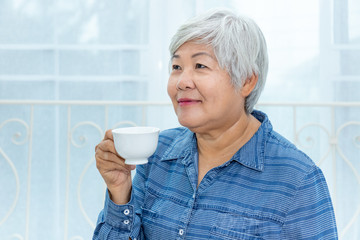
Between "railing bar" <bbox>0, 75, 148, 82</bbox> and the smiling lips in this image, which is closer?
the smiling lips

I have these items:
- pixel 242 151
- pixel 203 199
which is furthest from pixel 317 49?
pixel 203 199

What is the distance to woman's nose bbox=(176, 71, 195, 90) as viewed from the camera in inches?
40.1

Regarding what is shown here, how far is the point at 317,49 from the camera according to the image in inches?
80.0

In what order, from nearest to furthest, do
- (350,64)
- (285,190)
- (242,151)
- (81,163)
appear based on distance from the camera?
(285,190) → (242,151) → (350,64) → (81,163)

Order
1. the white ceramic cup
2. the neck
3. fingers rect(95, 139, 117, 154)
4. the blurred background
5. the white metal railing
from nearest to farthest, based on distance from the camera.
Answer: the white ceramic cup
fingers rect(95, 139, 117, 154)
the neck
the white metal railing
the blurred background

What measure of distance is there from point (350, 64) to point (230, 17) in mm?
1269

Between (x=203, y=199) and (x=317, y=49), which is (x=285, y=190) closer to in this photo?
(x=203, y=199)

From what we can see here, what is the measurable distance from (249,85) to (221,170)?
264 mm

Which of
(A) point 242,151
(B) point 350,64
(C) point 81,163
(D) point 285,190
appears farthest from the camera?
(C) point 81,163

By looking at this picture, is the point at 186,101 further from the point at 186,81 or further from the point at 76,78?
the point at 76,78

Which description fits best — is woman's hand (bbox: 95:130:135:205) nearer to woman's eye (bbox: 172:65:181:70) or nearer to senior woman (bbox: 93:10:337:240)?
senior woman (bbox: 93:10:337:240)

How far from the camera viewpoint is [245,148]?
1.05 meters

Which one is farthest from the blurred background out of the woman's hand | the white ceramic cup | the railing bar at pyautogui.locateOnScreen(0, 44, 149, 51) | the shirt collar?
the white ceramic cup

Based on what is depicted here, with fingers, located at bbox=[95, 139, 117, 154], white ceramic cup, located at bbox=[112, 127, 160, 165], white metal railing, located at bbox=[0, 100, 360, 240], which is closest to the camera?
white ceramic cup, located at bbox=[112, 127, 160, 165]
